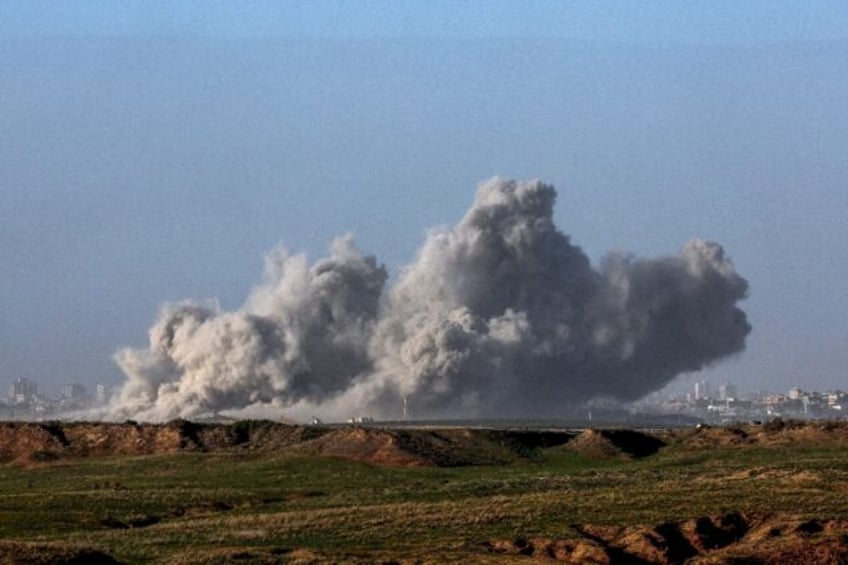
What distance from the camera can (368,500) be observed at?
2499 inches

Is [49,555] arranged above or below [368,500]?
below

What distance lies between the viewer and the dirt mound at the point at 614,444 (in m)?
93.7

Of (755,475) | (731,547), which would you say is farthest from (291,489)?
(731,547)

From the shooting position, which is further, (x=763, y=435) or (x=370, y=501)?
(x=763, y=435)

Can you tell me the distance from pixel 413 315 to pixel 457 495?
2922 inches

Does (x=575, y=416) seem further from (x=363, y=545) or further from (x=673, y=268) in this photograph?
(x=363, y=545)

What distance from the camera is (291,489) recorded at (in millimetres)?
71875

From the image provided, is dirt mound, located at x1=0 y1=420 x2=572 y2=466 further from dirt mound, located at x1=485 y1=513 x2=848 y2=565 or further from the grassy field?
dirt mound, located at x1=485 y1=513 x2=848 y2=565

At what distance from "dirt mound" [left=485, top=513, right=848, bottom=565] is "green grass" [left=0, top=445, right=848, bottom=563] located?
1290 millimetres

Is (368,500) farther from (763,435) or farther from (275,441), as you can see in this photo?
(763,435)

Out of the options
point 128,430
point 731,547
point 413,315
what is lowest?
point 731,547

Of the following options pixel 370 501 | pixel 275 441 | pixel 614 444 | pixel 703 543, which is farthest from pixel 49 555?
pixel 614 444

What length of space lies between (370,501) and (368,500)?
57 cm

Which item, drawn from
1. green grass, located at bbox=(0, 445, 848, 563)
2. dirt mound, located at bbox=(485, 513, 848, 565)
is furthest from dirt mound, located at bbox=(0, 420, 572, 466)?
dirt mound, located at bbox=(485, 513, 848, 565)
